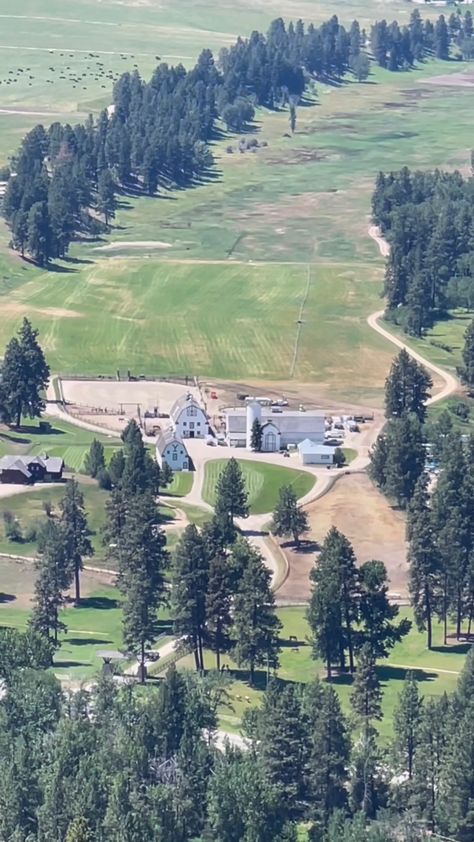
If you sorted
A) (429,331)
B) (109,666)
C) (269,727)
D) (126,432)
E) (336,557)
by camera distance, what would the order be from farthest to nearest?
1. (429,331)
2. (126,432)
3. (336,557)
4. (109,666)
5. (269,727)

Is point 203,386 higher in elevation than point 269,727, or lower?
lower

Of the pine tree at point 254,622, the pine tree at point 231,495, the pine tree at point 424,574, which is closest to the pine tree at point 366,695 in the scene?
the pine tree at point 254,622

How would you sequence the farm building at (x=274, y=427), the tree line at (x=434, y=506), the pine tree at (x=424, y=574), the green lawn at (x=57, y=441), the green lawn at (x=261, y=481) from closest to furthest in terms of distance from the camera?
1. the pine tree at (x=424, y=574)
2. the tree line at (x=434, y=506)
3. the green lawn at (x=261, y=481)
4. the green lawn at (x=57, y=441)
5. the farm building at (x=274, y=427)

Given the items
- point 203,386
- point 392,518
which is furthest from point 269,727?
point 203,386

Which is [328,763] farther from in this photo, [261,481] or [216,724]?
[261,481]

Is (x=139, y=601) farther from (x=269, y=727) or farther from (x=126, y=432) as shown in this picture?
(x=126, y=432)

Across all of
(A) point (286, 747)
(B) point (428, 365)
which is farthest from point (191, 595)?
(B) point (428, 365)

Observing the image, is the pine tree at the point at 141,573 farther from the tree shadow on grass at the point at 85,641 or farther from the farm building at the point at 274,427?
the farm building at the point at 274,427
